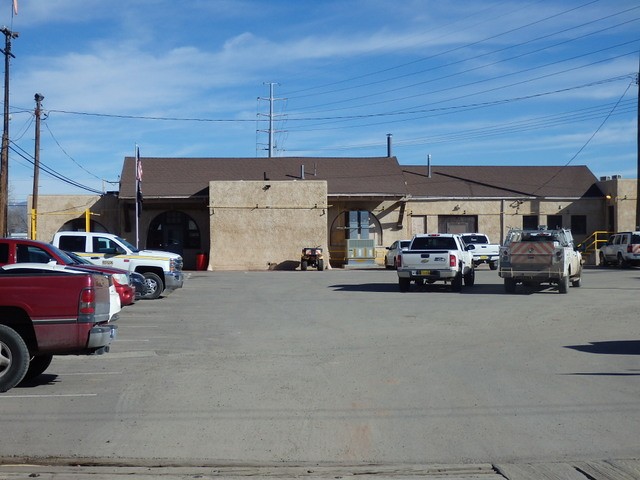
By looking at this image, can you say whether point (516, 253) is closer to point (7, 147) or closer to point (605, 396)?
point (605, 396)

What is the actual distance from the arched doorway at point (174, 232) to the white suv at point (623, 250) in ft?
75.0

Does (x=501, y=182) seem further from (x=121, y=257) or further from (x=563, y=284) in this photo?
(x=121, y=257)

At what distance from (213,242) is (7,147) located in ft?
41.7

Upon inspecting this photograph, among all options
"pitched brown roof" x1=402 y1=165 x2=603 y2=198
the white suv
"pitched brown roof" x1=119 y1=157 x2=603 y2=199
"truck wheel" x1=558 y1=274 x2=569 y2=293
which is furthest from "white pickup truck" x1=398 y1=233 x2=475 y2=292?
"pitched brown roof" x1=402 y1=165 x2=603 y2=198

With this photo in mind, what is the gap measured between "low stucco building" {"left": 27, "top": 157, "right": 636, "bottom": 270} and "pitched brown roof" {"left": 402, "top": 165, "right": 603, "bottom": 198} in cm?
7

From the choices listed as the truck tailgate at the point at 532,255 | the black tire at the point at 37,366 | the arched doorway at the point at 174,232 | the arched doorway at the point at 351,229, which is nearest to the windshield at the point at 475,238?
Result: the arched doorway at the point at 351,229

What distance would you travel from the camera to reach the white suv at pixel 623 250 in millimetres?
40656

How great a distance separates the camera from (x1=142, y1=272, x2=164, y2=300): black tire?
2425 centimetres

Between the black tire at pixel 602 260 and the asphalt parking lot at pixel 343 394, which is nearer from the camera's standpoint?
the asphalt parking lot at pixel 343 394

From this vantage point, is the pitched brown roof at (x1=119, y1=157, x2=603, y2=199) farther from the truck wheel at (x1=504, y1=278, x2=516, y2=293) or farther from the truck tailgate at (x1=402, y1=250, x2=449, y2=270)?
the truck wheel at (x1=504, y1=278, x2=516, y2=293)

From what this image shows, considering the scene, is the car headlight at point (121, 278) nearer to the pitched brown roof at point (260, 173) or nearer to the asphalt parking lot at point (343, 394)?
the asphalt parking lot at point (343, 394)

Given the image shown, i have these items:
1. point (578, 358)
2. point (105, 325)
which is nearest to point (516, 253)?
point (578, 358)

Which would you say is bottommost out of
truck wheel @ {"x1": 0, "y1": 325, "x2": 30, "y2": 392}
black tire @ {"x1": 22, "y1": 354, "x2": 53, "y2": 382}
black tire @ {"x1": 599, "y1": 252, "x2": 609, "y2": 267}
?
black tire @ {"x1": 22, "y1": 354, "x2": 53, "y2": 382}

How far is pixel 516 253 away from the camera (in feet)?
83.3
